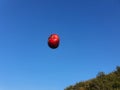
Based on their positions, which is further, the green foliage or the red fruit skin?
the green foliage

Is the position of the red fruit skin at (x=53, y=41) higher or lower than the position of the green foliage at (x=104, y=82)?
lower

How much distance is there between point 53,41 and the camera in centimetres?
2047

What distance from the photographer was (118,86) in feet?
152

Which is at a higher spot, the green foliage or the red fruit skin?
the green foliage

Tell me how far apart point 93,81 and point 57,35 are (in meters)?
30.6

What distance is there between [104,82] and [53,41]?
95.4 feet

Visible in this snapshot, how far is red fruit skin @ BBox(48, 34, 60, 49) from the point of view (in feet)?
66.7

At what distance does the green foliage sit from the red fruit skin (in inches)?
1043

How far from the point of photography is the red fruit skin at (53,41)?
20.3 meters

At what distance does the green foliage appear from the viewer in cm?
4672

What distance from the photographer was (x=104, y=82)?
48500 millimetres

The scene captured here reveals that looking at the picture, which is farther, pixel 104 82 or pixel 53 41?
pixel 104 82

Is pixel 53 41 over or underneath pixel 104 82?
underneath

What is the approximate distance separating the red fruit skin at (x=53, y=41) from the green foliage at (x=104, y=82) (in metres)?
26.5
